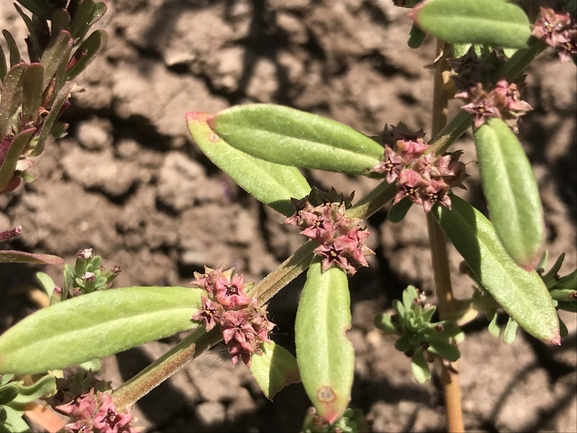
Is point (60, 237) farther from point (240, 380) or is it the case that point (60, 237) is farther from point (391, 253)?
point (391, 253)

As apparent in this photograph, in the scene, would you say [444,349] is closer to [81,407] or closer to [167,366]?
[167,366]

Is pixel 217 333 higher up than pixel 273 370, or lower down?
higher up

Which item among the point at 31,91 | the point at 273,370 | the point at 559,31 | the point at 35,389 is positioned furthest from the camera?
the point at 35,389

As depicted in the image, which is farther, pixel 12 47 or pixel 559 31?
pixel 12 47

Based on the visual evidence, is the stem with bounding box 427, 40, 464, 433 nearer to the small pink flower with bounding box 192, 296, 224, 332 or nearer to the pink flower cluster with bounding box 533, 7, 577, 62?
the pink flower cluster with bounding box 533, 7, 577, 62

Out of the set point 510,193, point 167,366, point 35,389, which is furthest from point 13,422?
point 510,193
